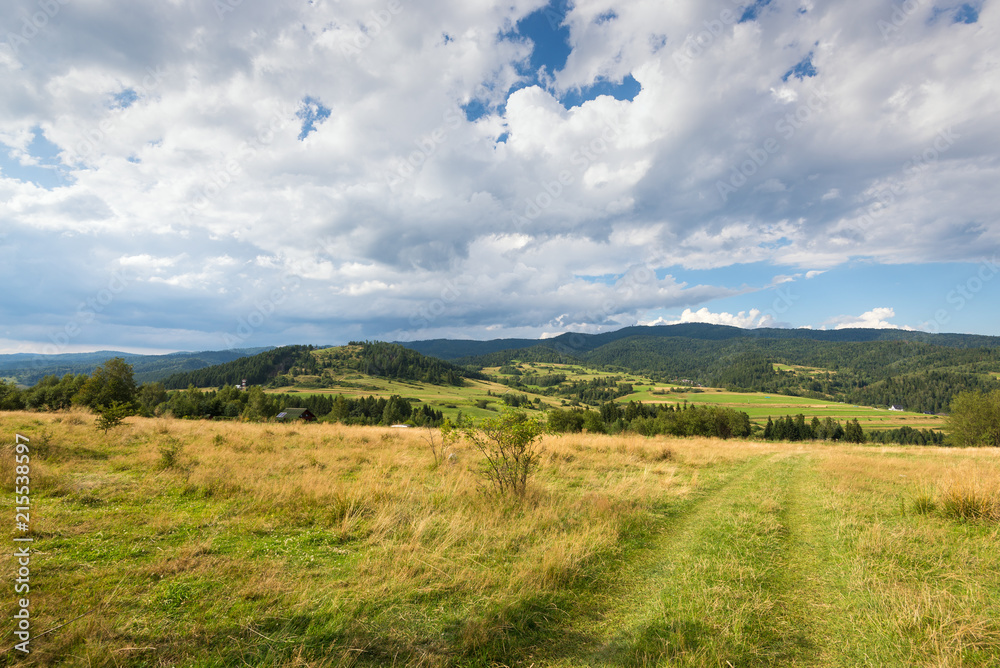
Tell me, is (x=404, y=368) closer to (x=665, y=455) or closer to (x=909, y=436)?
(x=909, y=436)

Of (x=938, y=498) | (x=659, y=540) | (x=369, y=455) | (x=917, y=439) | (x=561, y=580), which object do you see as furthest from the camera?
(x=917, y=439)

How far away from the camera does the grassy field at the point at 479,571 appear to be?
4.19m

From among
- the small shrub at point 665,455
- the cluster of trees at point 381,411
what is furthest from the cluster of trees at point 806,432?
the small shrub at point 665,455

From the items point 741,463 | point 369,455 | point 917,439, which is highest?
point 369,455

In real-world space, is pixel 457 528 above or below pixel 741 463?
above

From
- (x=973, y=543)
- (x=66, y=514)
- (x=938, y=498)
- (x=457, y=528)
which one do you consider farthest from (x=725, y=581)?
(x=66, y=514)

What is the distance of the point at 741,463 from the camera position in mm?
18672

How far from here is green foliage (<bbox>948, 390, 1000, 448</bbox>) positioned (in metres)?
50.9

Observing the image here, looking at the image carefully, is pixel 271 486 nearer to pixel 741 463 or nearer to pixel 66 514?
pixel 66 514

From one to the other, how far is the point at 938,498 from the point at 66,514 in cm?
1874

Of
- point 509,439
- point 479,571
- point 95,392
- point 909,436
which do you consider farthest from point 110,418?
point 909,436

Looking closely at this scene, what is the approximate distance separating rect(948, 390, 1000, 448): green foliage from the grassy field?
67.8 meters

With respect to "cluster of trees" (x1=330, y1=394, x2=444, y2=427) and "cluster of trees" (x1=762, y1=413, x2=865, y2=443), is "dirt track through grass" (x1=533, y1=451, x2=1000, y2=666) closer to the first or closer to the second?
"cluster of trees" (x1=330, y1=394, x2=444, y2=427)

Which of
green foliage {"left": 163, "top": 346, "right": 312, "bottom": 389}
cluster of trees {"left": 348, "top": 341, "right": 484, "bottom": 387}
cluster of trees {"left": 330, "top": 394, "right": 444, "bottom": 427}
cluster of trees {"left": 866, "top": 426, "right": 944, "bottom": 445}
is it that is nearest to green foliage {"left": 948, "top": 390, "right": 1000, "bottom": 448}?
cluster of trees {"left": 866, "top": 426, "right": 944, "bottom": 445}
